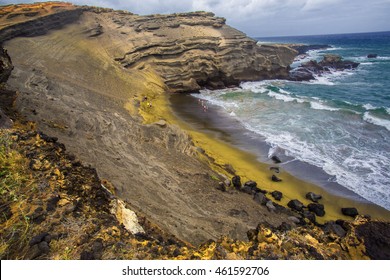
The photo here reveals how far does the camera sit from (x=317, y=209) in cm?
1378

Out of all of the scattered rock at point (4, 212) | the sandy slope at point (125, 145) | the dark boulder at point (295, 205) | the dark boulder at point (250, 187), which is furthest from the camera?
the dark boulder at point (250, 187)

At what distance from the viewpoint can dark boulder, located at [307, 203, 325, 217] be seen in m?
13.7

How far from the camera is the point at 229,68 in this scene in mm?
40906

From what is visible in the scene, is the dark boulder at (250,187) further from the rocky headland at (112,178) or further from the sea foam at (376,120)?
the sea foam at (376,120)

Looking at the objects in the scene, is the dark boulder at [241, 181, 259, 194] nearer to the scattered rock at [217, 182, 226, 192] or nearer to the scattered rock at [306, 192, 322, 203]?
the scattered rock at [217, 182, 226, 192]

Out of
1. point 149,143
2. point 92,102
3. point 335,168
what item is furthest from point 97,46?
point 335,168

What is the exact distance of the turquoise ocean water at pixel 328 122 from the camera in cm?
1714

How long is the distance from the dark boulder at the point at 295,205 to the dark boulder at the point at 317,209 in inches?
17.6

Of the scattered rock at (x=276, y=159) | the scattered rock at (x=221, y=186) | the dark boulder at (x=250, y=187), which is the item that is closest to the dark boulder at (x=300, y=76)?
the scattered rock at (x=276, y=159)

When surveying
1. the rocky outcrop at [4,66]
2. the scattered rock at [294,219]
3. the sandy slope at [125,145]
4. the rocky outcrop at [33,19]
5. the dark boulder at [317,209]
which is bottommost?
the dark boulder at [317,209]

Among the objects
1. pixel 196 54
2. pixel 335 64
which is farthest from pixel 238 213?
pixel 335 64

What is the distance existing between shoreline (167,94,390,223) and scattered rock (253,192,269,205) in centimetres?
115

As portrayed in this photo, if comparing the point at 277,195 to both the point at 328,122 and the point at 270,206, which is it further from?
the point at 328,122

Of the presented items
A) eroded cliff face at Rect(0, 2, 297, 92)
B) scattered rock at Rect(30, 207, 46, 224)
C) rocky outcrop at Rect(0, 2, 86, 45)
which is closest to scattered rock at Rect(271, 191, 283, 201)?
scattered rock at Rect(30, 207, 46, 224)
